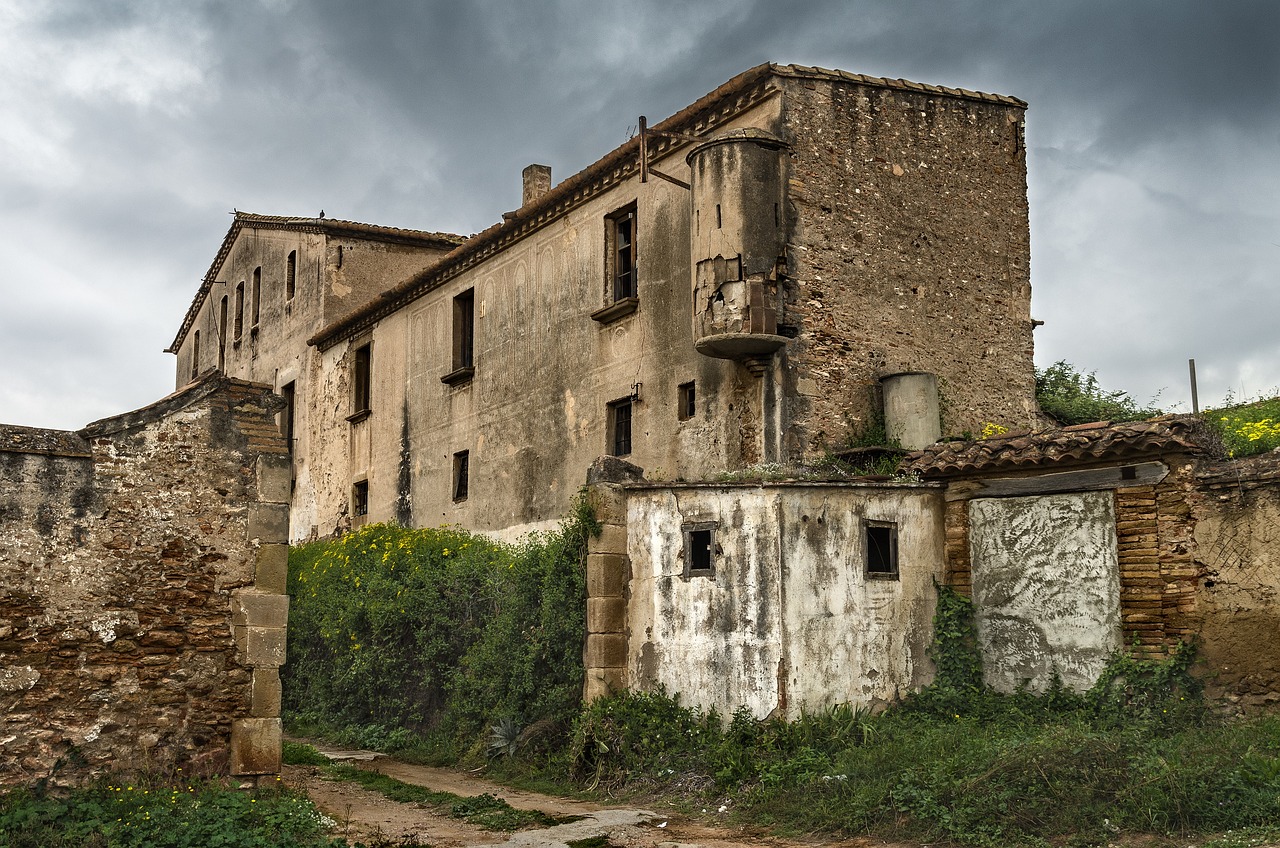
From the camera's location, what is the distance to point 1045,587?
39.1 feet

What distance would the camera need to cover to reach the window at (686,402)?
1508 cm

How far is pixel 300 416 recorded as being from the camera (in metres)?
26.8

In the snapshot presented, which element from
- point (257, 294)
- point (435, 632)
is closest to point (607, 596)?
point (435, 632)

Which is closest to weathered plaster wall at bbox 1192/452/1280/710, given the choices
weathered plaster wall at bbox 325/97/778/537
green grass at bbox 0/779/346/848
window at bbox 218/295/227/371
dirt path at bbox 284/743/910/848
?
dirt path at bbox 284/743/910/848

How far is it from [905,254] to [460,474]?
28.9ft

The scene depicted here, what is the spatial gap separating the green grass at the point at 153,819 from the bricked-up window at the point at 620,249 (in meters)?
8.77

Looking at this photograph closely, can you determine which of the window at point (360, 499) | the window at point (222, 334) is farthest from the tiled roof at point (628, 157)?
the window at point (222, 334)

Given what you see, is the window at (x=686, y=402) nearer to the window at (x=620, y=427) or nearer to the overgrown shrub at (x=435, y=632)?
the window at (x=620, y=427)

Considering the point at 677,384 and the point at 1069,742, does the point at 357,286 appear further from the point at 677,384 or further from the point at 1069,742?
the point at 1069,742

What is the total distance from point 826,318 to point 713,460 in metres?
2.18

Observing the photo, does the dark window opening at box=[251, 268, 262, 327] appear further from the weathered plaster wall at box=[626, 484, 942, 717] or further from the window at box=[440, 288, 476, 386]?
the weathered plaster wall at box=[626, 484, 942, 717]

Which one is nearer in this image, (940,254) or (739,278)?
(739,278)

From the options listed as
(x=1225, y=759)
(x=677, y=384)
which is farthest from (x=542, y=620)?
(x=1225, y=759)

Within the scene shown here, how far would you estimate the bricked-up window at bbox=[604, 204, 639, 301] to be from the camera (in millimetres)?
16531
